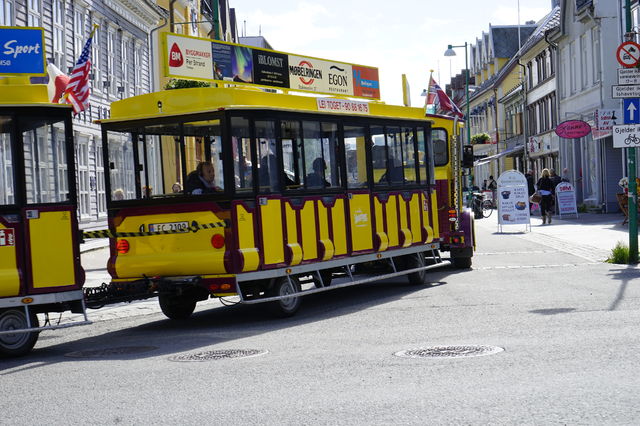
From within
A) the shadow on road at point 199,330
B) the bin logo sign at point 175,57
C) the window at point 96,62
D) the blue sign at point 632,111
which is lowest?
the shadow on road at point 199,330

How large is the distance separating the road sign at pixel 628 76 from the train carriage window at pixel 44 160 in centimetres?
1022

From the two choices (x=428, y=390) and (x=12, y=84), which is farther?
(x=12, y=84)

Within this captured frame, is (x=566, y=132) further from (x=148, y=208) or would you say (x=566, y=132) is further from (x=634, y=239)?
(x=148, y=208)

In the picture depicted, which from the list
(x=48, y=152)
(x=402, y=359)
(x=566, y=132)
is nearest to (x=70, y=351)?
(x=48, y=152)

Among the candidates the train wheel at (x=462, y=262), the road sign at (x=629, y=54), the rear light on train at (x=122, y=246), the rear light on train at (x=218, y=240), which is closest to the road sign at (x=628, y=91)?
the road sign at (x=629, y=54)

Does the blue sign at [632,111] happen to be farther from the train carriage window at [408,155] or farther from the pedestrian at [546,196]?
the pedestrian at [546,196]

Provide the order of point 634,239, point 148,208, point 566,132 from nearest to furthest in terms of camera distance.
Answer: point 148,208
point 634,239
point 566,132

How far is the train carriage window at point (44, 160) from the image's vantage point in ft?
34.9


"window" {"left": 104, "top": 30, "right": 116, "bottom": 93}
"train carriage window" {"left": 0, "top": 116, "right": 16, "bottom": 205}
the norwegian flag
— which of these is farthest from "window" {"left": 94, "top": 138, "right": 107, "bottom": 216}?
"train carriage window" {"left": 0, "top": 116, "right": 16, "bottom": 205}

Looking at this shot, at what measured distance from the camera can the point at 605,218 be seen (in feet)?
112

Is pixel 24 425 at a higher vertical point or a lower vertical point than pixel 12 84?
lower

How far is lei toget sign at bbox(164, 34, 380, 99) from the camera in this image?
553 inches

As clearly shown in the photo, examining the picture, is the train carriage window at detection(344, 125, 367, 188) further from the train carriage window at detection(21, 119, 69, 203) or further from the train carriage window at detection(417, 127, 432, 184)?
the train carriage window at detection(21, 119, 69, 203)

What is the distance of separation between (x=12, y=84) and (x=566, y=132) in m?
25.7
